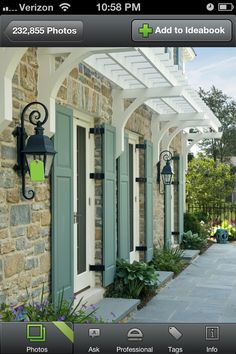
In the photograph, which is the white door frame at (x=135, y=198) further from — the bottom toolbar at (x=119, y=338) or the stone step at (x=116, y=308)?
the bottom toolbar at (x=119, y=338)

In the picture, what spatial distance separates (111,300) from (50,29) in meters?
4.07

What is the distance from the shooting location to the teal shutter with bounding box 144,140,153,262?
7.59 meters

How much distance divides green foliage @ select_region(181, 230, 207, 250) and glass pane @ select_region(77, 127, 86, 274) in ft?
17.1

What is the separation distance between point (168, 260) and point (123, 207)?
6.53 ft

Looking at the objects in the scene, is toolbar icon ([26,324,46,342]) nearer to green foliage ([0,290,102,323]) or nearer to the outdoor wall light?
green foliage ([0,290,102,323])

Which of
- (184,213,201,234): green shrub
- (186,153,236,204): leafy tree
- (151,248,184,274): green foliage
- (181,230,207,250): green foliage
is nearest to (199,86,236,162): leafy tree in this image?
(186,153,236,204): leafy tree

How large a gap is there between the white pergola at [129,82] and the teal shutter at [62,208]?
454 millimetres

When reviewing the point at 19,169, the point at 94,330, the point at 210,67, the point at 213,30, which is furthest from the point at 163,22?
the point at 19,169

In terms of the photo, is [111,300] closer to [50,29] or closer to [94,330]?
[94,330]

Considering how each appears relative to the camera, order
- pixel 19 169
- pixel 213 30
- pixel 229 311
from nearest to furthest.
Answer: pixel 213 30 < pixel 19 169 < pixel 229 311

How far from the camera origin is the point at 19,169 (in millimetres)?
3740

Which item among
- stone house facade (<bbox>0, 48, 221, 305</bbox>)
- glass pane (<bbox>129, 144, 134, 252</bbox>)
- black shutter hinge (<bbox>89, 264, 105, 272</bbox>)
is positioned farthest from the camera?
glass pane (<bbox>129, 144, 134, 252</bbox>)
